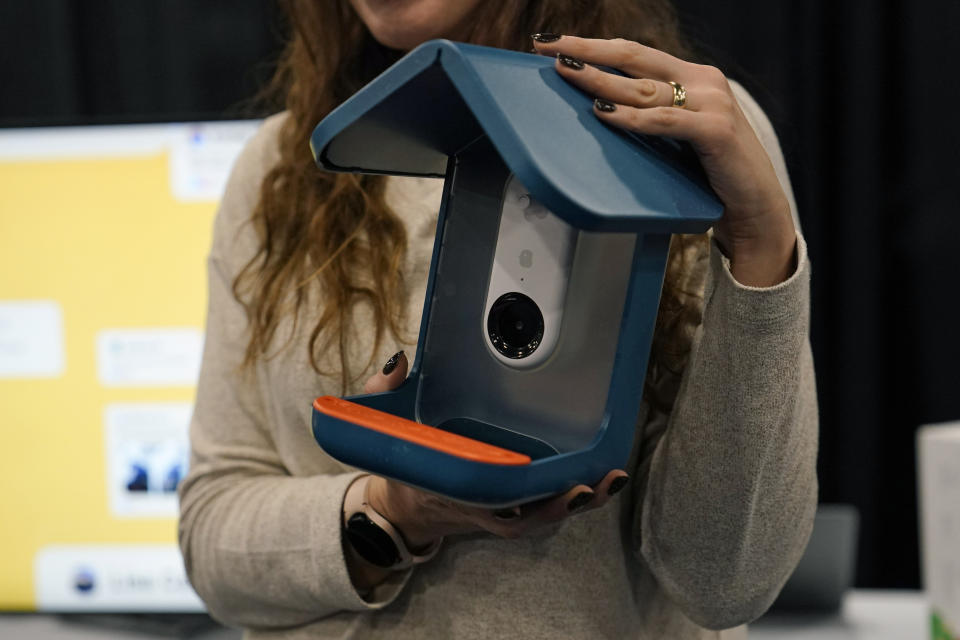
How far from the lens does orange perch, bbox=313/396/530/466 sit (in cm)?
45

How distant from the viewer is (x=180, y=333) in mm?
1158

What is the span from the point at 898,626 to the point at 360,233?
2.62ft

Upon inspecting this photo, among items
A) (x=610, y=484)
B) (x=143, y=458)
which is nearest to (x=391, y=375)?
(x=610, y=484)

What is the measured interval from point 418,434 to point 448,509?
0.10 meters

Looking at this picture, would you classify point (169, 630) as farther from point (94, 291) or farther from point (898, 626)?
point (898, 626)

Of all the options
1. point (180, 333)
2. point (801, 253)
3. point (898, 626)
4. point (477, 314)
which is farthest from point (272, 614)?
point (898, 626)

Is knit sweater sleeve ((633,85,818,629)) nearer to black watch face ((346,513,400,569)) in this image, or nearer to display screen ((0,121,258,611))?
black watch face ((346,513,400,569))

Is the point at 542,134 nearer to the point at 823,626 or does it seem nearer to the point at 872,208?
the point at 823,626

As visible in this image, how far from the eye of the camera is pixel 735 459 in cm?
56

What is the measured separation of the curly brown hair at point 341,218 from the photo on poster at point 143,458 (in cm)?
49

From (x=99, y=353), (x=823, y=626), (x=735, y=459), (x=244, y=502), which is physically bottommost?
(x=823, y=626)

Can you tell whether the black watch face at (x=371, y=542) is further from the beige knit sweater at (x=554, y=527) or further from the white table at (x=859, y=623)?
the white table at (x=859, y=623)

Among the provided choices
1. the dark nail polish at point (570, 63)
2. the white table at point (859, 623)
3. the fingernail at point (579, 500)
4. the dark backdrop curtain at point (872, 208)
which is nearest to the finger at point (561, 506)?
the fingernail at point (579, 500)

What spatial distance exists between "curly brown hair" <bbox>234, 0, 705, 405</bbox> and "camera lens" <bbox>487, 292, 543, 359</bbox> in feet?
0.41
